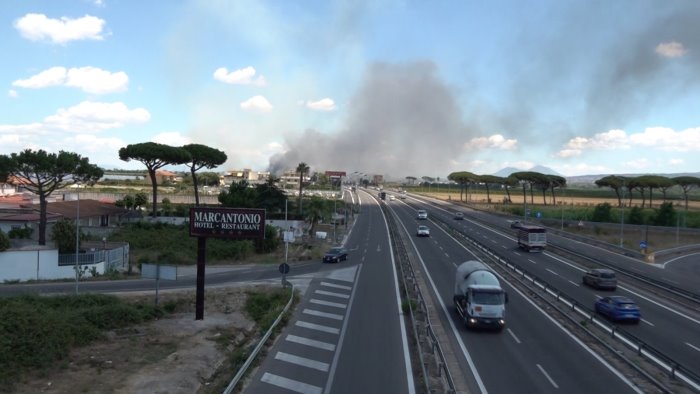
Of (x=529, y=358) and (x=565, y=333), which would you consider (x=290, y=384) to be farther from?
(x=565, y=333)

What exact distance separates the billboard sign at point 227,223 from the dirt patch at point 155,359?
15.3 ft

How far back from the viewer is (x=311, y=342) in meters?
23.3

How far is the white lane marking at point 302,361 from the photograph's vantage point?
19719 mm

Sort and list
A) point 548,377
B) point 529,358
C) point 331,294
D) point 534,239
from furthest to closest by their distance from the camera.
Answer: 1. point 534,239
2. point 331,294
3. point 529,358
4. point 548,377

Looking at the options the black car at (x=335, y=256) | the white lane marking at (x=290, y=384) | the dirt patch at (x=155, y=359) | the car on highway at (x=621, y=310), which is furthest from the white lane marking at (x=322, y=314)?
the black car at (x=335, y=256)

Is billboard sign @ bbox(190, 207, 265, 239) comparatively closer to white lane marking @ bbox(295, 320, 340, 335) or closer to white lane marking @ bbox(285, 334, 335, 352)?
white lane marking @ bbox(295, 320, 340, 335)

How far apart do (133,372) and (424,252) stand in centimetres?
4237

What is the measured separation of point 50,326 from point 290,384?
10876 mm

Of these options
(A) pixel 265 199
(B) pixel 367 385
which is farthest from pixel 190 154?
(B) pixel 367 385

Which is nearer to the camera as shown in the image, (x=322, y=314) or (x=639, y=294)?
(x=322, y=314)

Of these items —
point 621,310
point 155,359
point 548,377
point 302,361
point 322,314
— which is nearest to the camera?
point 548,377

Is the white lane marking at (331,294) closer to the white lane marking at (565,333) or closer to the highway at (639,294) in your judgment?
the white lane marking at (565,333)

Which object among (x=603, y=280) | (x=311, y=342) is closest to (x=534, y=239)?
(x=603, y=280)

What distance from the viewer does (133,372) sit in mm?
18812
